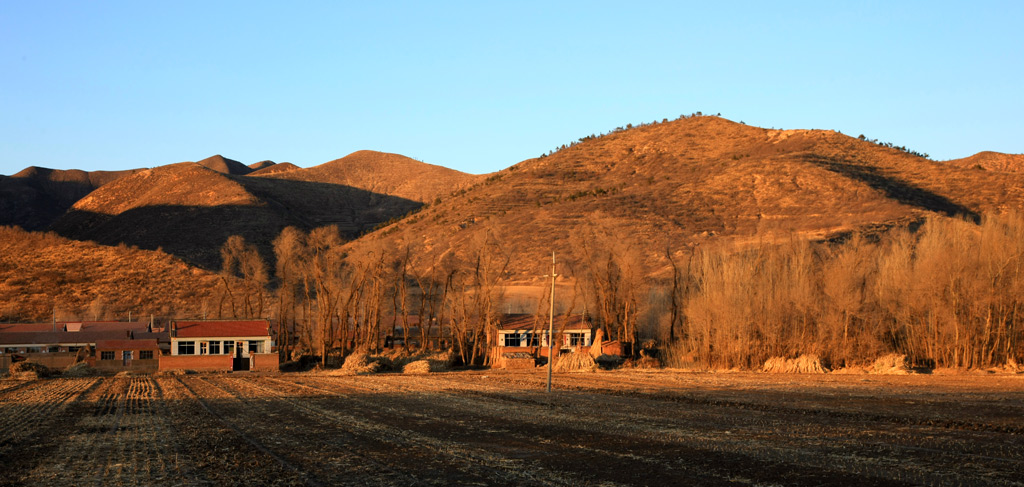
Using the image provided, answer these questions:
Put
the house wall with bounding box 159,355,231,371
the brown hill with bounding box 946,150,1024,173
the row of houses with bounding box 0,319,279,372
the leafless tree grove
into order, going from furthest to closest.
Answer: the brown hill with bounding box 946,150,1024,173, the row of houses with bounding box 0,319,279,372, the house wall with bounding box 159,355,231,371, the leafless tree grove

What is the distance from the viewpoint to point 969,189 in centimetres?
10275

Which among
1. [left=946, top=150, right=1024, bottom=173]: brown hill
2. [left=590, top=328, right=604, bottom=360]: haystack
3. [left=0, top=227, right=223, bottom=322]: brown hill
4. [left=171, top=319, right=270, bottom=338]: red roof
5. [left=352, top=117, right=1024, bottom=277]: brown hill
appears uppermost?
[left=946, top=150, right=1024, bottom=173]: brown hill

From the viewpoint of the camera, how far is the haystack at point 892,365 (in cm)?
4712

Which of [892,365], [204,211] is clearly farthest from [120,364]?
[204,211]

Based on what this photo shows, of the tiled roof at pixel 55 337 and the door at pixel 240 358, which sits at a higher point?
the tiled roof at pixel 55 337

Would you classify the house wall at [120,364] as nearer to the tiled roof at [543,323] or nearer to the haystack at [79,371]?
the haystack at [79,371]

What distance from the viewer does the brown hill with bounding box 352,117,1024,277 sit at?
308ft

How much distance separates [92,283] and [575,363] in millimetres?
65234

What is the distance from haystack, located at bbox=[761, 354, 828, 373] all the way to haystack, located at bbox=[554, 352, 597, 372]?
430 inches

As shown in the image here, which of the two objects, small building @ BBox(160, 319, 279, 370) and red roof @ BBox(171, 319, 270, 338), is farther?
red roof @ BBox(171, 319, 270, 338)

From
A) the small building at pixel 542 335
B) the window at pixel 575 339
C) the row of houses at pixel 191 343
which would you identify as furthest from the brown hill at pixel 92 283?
the window at pixel 575 339

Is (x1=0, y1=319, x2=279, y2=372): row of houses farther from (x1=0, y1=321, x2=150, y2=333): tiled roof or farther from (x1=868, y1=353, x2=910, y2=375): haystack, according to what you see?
(x1=868, y1=353, x2=910, y2=375): haystack

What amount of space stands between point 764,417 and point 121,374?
46.1 m

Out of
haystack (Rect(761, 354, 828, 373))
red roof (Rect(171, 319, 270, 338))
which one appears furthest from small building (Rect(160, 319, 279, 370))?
haystack (Rect(761, 354, 828, 373))
